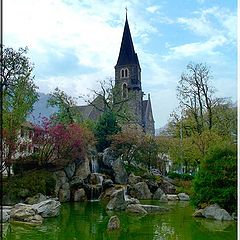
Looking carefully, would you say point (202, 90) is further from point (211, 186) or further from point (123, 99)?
point (123, 99)

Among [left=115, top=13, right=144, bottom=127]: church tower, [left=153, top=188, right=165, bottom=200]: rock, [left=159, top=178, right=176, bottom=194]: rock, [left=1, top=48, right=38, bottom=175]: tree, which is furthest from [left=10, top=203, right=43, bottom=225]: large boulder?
[left=115, top=13, right=144, bottom=127]: church tower

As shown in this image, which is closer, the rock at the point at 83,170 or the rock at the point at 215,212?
the rock at the point at 215,212

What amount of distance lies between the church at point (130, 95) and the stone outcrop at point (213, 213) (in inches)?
299

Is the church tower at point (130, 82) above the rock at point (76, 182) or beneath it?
above

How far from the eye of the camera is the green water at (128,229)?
10.6ft

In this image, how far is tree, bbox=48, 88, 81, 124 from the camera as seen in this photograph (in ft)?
34.0

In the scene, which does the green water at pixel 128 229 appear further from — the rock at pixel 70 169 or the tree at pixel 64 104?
the tree at pixel 64 104

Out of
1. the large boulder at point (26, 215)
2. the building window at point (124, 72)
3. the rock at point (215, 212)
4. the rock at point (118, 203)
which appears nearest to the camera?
the rock at point (215, 212)

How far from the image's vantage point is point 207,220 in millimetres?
4109

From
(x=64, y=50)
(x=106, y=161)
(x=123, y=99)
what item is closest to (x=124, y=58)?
(x=123, y=99)

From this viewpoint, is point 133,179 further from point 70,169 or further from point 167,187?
point 70,169

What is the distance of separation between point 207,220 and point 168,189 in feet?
14.2

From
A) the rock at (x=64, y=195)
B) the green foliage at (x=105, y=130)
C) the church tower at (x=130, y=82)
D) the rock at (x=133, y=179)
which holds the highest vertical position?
the church tower at (x=130, y=82)

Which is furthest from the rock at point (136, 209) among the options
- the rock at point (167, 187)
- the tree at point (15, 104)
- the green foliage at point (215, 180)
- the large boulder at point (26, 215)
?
the rock at point (167, 187)
